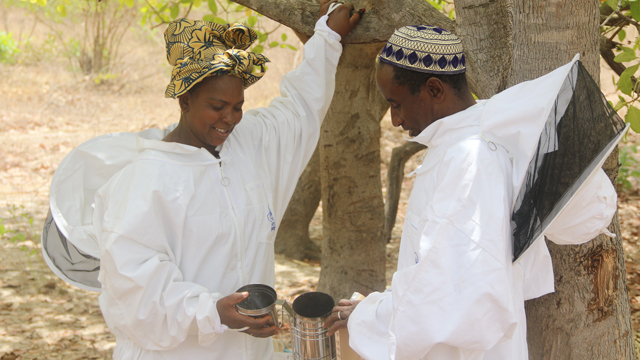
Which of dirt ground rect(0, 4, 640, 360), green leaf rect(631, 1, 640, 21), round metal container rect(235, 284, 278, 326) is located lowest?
dirt ground rect(0, 4, 640, 360)

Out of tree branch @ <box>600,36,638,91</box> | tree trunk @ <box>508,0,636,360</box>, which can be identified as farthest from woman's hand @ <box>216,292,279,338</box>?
tree branch @ <box>600,36,638,91</box>

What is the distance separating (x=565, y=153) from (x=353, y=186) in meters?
2.10

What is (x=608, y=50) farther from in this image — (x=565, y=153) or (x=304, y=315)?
(x=304, y=315)

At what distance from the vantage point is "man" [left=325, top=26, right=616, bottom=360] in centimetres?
141

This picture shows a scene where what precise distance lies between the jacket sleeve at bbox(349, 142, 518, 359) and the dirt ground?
9.91ft

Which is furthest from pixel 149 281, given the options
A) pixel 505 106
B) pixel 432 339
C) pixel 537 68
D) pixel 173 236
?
pixel 537 68

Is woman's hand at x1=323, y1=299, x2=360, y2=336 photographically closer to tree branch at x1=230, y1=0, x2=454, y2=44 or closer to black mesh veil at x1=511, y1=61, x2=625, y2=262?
black mesh veil at x1=511, y1=61, x2=625, y2=262

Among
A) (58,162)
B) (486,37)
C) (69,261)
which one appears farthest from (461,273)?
(58,162)

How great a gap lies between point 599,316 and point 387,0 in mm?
1719

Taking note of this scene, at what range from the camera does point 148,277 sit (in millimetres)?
1864

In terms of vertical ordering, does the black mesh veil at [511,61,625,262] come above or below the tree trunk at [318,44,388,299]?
above

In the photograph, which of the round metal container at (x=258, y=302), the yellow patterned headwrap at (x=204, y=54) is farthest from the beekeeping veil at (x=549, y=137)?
the yellow patterned headwrap at (x=204, y=54)

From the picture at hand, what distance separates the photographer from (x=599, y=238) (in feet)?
7.08

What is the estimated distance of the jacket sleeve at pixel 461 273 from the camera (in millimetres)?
1396
